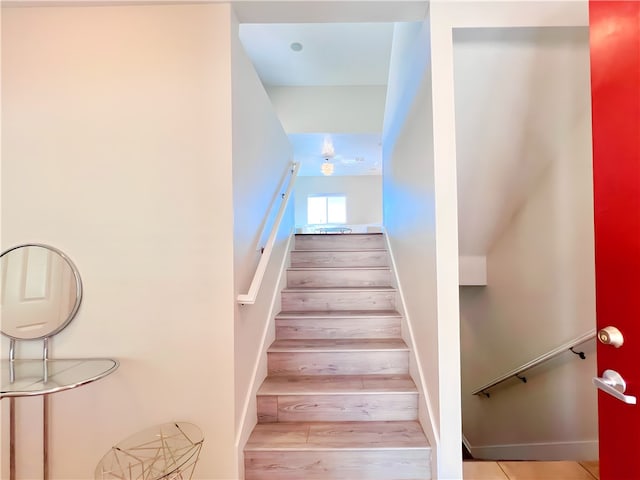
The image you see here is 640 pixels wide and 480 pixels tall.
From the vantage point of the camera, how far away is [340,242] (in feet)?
11.6

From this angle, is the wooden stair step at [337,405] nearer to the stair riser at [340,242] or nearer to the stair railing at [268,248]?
the stair railing at [268,248]

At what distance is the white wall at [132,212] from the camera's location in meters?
1.57

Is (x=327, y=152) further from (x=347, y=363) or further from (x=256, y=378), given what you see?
(x=256, y=378)

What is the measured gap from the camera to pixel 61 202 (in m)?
1.59

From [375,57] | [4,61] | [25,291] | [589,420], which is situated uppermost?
[375,57]

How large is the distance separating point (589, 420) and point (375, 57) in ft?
13.7

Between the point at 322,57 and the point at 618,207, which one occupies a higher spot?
the point at 322,57

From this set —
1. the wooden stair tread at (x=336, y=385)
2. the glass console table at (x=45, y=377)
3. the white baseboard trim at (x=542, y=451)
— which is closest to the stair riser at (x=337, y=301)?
the wooden stair tread at (x=336, y=385)

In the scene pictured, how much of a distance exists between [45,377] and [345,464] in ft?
4.96

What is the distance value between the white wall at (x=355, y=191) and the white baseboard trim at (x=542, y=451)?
19.1ft

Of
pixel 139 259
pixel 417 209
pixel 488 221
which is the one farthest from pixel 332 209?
pixel 139 259

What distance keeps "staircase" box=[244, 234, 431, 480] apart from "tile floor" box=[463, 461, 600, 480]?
0.27 m

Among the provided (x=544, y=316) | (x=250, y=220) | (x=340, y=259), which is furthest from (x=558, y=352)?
(x=250, y=220)

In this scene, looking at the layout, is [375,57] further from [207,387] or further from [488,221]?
[207,387]
